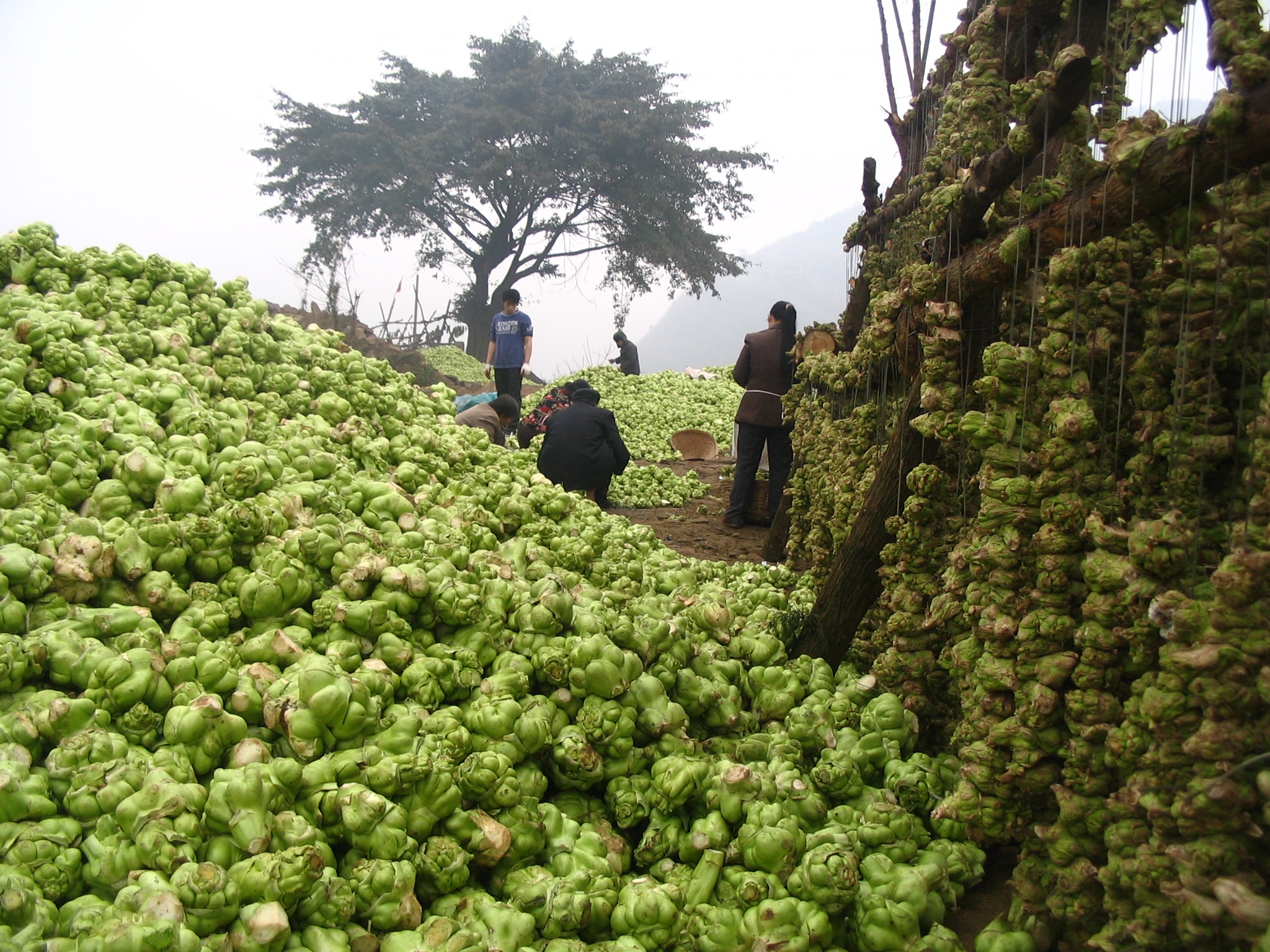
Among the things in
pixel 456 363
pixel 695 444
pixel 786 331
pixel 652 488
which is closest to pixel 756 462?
pixel 786 331

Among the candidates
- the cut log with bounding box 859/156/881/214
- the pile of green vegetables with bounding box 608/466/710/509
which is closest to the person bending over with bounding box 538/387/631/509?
the pile of green vegetables with bounding box 608/466/710/509

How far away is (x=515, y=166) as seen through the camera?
25109 mm

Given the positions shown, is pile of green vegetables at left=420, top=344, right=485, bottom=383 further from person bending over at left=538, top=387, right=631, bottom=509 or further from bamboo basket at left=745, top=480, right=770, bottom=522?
bamboo basket at left=745, top=480, right=770, bottom=522

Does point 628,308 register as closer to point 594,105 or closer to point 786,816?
point 594,105

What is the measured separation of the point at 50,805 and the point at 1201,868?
2175mm

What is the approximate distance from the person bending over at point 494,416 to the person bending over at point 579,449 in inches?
32.5

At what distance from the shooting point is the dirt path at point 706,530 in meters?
6.86

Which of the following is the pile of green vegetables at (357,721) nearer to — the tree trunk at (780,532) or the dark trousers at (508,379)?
the tree trunk at (780,532)

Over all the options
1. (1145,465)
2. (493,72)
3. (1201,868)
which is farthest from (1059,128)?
(493,72)

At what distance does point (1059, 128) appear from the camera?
2.32 metres

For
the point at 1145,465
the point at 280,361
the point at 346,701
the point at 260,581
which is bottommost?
the point at 346,701

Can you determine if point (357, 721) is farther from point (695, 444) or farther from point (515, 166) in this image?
point (515, 166)

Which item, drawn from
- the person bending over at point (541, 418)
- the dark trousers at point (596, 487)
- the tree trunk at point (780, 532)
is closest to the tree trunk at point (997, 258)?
the tree trunk at point (780, 532)

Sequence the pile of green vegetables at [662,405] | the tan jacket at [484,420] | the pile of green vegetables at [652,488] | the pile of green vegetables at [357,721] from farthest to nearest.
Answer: the pile of green vegetables at [662,405] → the pile of green vegetables at [652,488] → the tan jacket at [484,420] → the pile of green vegetables at [357,721]
